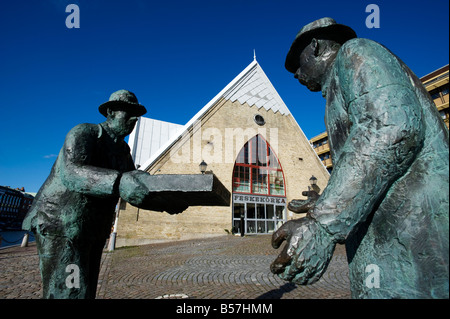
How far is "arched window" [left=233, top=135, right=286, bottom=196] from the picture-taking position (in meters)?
16.5

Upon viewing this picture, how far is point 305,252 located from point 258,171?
16666mm

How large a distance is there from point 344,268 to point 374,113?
260 inches

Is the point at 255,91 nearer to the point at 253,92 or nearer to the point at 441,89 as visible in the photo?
the point at 253,92

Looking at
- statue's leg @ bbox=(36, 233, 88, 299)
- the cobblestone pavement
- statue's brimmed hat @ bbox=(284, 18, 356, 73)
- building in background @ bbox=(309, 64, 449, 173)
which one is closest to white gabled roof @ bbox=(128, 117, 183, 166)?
the cobblestone pavement

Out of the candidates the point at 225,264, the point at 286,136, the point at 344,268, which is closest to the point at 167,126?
the point at 286,136

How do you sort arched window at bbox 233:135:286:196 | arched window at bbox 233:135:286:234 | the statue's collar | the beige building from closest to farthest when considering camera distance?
the statue's collar, the beige building, arched window at bbox 233:135:286:234, arched window at bbox 233:135:286:196

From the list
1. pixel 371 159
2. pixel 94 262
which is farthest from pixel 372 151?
pixel 94 262

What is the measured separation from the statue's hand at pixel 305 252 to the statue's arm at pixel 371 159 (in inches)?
1.3

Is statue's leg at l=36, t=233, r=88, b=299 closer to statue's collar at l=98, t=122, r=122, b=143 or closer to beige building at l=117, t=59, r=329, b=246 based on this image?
statue's collar at l=98, t=122, r=122, b=143

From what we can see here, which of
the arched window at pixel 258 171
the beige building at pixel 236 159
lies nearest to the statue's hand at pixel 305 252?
the beige building at pixel 236 159

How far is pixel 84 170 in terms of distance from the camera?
143 centimetres

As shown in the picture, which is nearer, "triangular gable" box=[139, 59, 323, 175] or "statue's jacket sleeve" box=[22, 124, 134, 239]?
"statue's jacket sleeve" box=[22, 124, 134, 239]

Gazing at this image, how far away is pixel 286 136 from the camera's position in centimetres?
1892
